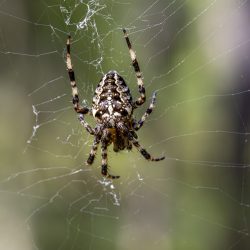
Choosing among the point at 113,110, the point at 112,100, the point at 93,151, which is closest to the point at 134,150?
the point at 93,151

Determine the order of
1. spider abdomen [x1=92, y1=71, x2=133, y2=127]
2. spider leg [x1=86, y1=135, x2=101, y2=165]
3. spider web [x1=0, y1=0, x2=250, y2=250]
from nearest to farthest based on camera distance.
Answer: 1. spider abdomen [x1=92, y1=71, x2=133, y2=127]
2. spider leg [x1=86, y1=135, x2=101, y2=165]
3. spider web [x1=0, y1=0, x2=250, y2=250]

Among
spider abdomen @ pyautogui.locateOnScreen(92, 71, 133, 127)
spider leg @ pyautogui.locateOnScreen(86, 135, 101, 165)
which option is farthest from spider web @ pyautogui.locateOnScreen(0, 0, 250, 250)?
spider abdomen @ pyautogui.locateOnScreen(92, 71, 133, 127)

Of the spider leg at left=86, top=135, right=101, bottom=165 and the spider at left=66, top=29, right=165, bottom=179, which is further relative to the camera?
the spider leg at left=86, top=135, right=101, bottom=165

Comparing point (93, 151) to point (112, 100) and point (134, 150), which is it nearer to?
point (112, 100)

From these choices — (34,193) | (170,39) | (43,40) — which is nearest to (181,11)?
(170,39)

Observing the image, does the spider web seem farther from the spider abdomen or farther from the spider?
the spider abdomen

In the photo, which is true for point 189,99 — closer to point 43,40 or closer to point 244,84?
point 244,84

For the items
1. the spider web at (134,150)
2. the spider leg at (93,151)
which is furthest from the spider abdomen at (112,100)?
the spider web at (134,150)
